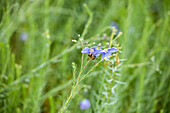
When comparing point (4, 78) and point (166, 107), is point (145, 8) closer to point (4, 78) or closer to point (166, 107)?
point (166, 107)

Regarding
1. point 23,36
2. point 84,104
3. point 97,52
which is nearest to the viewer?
point 97,52

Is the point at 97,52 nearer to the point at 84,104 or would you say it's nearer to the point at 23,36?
the point at 84,104

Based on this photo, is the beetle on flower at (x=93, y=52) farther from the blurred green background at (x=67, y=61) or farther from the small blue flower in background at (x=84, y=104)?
the small blue flower in background at (x=84, y=104)

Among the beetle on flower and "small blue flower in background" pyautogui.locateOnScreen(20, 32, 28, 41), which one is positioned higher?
"small blue flower in background" pyautogui.locateOnScreen(20, 32, 28, 41)

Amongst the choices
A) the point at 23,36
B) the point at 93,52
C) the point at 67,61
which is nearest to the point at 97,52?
the point at 93,52

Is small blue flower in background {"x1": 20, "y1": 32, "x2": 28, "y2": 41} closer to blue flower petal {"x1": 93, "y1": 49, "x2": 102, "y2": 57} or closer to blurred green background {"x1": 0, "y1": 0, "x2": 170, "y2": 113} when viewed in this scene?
blurred green background {"x1": 0, "y1": 0, "x2": 170, "y2": 113}

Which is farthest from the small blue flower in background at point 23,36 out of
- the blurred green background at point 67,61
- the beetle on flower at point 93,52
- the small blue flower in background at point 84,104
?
the beetle on flower at point 93,52

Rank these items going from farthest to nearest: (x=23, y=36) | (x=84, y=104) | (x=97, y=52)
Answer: (x=23, y=36) < (x=84, y=104) < (x=97, y=52)

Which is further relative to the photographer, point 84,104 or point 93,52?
point 84,104

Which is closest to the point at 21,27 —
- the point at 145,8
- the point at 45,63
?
the point at 45,63

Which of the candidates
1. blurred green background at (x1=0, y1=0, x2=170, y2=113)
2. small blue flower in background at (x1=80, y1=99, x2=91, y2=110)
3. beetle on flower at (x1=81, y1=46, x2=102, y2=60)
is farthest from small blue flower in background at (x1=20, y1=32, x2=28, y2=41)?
beetle on flower at (x1=81, y1=46, x2=102, y2=60)

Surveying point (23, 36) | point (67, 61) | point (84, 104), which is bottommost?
point (84, 104)
